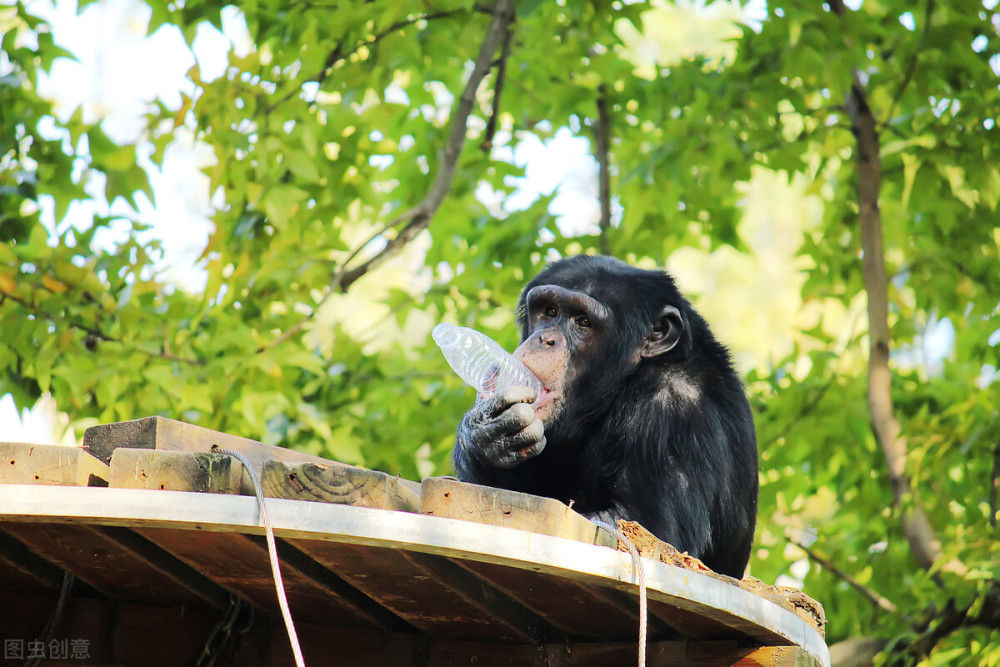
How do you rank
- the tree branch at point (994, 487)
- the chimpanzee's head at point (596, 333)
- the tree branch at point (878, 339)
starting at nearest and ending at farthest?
1. the chimpanzee's head at point (596, 333)
2. the tree branch at point (994, 487)
3. the tree branch at point (878, 339)

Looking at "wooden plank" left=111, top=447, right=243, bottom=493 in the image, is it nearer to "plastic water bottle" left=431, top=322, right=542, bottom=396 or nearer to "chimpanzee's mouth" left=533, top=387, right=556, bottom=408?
"plastic water bottle" left=431, top=322, right=542, bottom=396

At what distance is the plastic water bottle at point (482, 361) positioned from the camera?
4.07 meters

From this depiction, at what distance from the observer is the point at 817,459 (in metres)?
6.61

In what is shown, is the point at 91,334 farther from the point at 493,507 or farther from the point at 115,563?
the point at 493,507

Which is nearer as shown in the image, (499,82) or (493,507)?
(493,507)

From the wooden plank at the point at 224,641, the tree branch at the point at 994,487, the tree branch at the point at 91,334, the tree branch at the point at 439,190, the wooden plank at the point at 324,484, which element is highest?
the tree branch at the point at 439,190

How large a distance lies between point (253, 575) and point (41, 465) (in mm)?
642

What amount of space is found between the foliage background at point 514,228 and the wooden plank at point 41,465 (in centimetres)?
351

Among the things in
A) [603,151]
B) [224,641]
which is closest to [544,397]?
[224,641]

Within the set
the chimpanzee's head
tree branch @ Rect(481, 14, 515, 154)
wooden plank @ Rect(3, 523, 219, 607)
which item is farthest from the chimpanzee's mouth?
tree branch @ Rect(481, 14, 515, 154)

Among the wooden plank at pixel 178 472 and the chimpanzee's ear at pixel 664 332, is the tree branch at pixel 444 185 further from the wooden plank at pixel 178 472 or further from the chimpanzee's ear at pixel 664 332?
the wooden plank at pixel 178 472

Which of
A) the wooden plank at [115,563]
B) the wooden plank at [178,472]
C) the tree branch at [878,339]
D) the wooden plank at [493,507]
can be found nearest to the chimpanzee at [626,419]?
the wooden plank at [115,563]

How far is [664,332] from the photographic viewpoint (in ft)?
14.2

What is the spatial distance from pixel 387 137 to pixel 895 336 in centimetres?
324
